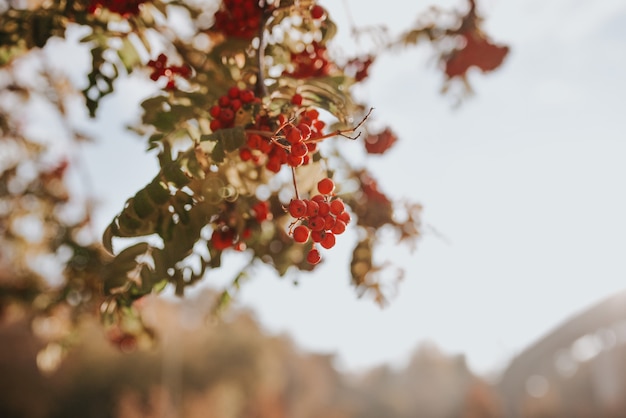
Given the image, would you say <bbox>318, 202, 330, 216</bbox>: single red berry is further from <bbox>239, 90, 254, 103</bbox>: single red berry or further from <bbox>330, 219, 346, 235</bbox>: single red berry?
<bbox>239, 90, 254, 103</bbox>: single red berry

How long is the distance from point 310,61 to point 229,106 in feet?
1.78

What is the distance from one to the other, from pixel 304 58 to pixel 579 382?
42061 millimetres

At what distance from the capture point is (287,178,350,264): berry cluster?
1.38 meters

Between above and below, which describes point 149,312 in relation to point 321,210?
above

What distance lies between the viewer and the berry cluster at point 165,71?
1887 mm

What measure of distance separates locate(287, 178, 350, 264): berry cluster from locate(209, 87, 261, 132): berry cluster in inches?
15.6

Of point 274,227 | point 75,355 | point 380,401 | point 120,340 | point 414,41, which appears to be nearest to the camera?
point 274,227

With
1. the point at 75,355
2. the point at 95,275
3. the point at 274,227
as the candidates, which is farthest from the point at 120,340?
the point at 75,355

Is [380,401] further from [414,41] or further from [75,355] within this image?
[414,41]

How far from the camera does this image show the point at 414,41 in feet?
8.63

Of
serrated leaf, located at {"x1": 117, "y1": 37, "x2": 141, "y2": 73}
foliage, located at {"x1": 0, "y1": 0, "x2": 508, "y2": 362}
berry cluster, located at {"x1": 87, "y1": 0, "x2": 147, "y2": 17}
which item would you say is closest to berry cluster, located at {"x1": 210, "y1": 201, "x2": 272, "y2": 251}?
foliage, located at {"x1": 0, "y1": 0, "x2": 508, "y2": 362}

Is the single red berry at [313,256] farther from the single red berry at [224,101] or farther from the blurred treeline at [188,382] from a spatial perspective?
the blurred treeline at [188,382]

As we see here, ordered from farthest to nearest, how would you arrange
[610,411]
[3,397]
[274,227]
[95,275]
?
[610,411], [3,397], [95,275], [274,227]

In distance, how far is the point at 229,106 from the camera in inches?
Answer: 64.1
